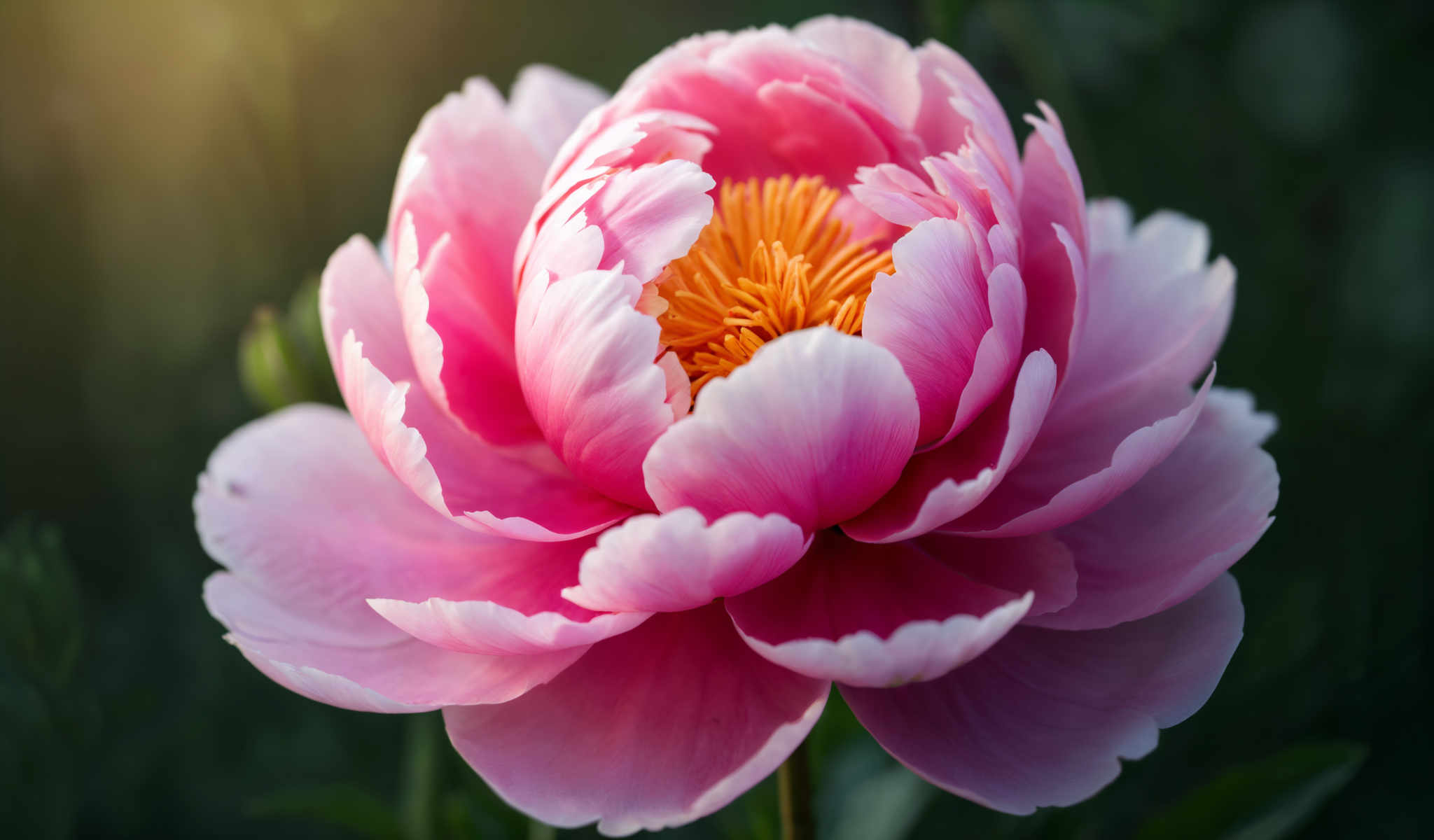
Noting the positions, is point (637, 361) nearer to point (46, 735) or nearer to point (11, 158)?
point (46, 735)

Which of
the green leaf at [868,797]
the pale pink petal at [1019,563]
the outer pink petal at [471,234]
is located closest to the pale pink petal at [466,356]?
the outer pink petal at [471,234]

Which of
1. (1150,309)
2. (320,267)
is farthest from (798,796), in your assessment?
(320,267)

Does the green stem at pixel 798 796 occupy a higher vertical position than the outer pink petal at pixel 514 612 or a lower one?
lower

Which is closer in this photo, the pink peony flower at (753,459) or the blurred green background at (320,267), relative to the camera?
the pink peony flower at (753,459)

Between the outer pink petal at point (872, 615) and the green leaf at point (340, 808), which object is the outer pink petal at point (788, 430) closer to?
the outer pink petal at point (872, 615)

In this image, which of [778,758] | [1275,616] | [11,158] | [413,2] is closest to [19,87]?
[11,158]

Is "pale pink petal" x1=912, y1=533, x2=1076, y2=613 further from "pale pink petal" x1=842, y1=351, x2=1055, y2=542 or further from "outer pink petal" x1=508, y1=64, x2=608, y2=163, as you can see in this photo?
"outer pink petal" x1=508, y1=64, x2=608, y2=163
